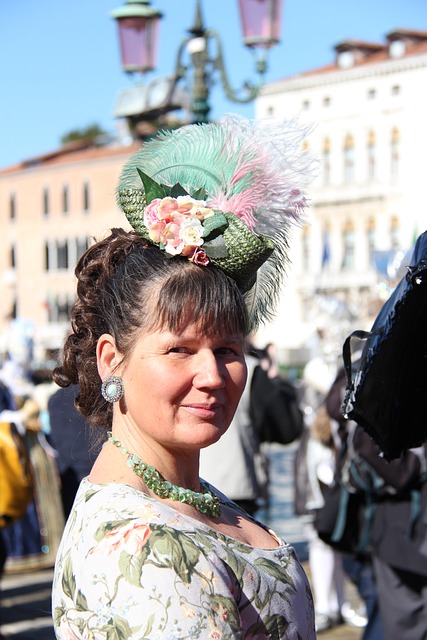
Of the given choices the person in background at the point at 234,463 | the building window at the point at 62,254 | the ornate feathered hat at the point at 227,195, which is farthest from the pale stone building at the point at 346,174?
the ornate feathered hat at the point at 227,195

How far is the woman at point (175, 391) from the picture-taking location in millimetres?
1698

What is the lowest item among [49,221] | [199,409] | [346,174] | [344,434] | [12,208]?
[49,221]

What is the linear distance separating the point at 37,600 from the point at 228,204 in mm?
5897

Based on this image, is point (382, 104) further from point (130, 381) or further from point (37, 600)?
point (130, 381)

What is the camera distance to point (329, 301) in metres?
11.0

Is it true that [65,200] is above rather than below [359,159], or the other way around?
below

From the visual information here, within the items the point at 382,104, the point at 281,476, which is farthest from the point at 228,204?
the point at 382,104

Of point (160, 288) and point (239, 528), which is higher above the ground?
point (160, 288)

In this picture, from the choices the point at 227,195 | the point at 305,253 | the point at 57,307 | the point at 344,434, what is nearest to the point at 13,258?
the point at 57,307

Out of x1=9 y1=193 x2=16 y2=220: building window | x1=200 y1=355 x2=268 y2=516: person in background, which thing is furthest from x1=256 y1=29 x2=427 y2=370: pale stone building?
x1=200 y1=355 x2=268 y2=516: person in background

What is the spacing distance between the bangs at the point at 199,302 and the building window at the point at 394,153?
52.8 m

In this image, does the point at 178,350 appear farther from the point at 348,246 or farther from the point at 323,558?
the point at 348,246

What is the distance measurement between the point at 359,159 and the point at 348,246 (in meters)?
4.21

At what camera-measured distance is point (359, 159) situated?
182ft
